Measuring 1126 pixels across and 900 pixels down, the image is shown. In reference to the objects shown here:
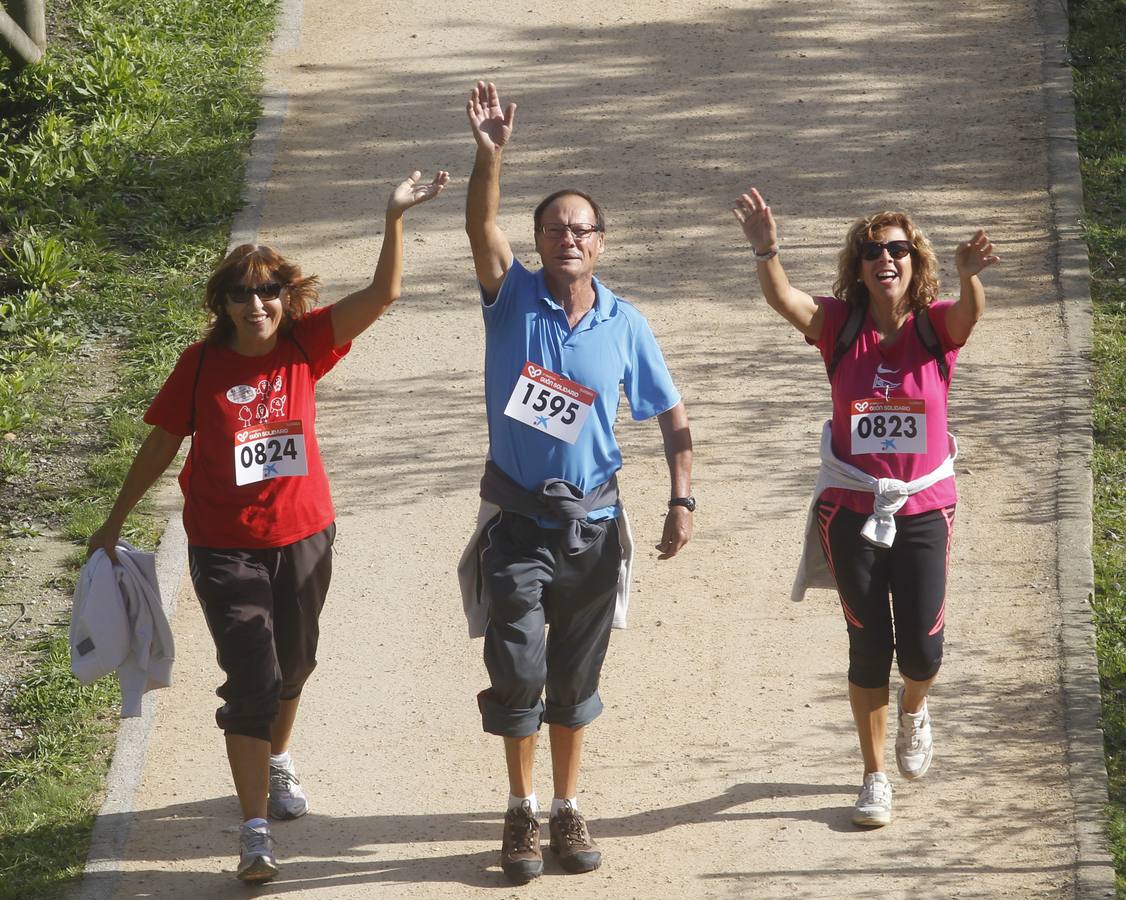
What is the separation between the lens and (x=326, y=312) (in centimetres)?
519

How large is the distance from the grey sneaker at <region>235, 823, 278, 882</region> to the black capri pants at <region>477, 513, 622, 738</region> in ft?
2.65

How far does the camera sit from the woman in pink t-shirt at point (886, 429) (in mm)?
5164

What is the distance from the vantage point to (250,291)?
495 centimetres

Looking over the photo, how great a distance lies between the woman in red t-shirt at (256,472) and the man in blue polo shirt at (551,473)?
0.37 meters

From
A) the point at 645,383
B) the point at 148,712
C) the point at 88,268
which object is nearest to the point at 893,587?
the point at 645,383

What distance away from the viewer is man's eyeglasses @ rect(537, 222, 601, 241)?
503 cm

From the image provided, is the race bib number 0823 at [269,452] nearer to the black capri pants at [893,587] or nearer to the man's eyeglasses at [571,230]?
the man's eyeglasses at [571,230]

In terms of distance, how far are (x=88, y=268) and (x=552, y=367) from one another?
519cm

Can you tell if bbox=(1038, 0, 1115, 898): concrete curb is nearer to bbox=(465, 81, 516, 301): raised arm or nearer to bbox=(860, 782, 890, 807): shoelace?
bbox=(860, 782, 890, 807): shoelace

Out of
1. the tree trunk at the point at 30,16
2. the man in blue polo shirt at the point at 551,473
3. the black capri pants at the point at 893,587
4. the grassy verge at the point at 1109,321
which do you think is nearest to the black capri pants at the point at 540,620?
the man in blue polo shirt at the point at 551,473

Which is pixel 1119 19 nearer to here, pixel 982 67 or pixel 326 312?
pixel 982 67

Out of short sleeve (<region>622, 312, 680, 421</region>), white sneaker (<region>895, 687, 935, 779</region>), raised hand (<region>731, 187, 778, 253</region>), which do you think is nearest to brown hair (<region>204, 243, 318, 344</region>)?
short sleeve (<region>622, 312, 680, 421</region>)

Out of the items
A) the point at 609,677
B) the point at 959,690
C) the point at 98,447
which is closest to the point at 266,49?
the point at 98,447

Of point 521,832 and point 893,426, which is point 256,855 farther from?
point 893,426
